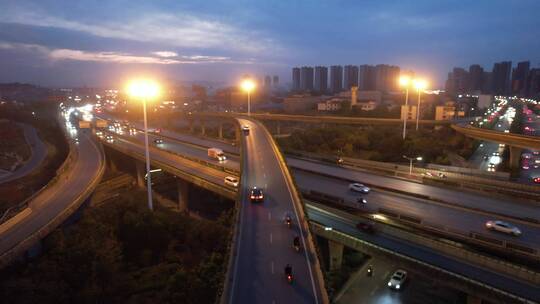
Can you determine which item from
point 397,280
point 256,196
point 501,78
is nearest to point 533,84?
point 501,78

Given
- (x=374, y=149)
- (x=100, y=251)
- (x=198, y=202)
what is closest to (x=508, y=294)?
(x=100, y=251)

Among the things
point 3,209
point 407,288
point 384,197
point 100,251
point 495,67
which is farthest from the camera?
point 495,67

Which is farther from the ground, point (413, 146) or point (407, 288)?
point (413, 146)

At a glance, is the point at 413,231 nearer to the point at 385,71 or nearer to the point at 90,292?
the point at 90,292

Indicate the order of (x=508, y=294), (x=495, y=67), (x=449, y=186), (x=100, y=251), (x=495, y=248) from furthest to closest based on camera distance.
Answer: (x=495, y=67) → (x=449, y=186) → (x=100, y=251) → (x=495, y=248) → (x=508, y=294)

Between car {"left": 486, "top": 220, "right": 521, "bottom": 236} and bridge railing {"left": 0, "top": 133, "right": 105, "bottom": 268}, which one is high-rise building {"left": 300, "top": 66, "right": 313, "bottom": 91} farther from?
car {"left": 486, "top": 220, "right": 521, "bottom": 236}

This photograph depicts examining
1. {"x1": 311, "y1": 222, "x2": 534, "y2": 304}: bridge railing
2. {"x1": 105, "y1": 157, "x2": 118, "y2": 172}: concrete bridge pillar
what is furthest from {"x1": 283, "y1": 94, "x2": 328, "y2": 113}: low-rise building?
{"x1": 311, "y1": 222, "x2": 534, "y2": 304}: bridge railing

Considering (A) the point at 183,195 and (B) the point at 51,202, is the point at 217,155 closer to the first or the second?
(A) the point at 183,195

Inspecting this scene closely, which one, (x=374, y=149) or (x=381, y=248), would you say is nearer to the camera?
(x=381, y=248)
